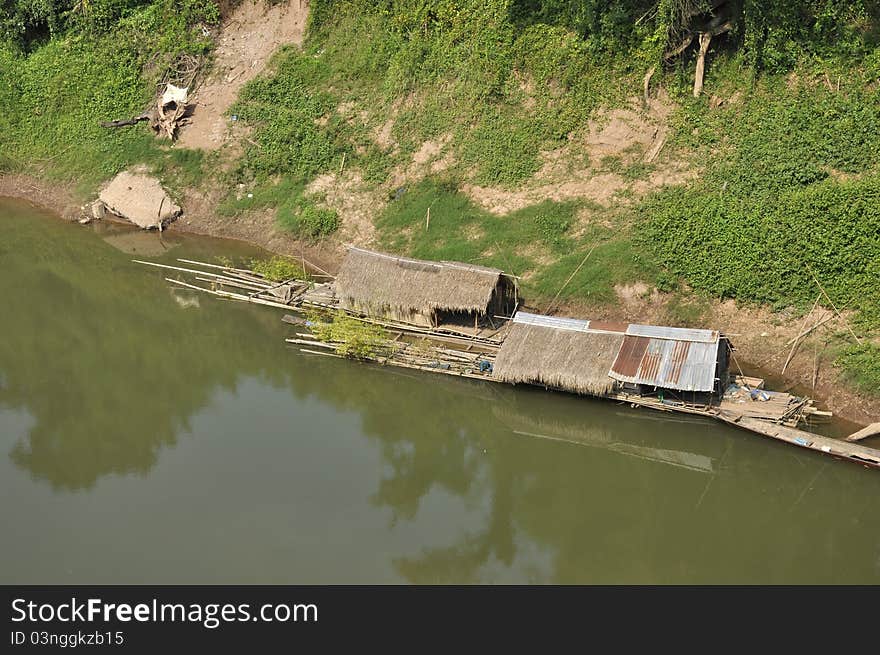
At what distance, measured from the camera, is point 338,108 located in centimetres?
2497

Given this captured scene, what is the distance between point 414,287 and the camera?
18.3 metres

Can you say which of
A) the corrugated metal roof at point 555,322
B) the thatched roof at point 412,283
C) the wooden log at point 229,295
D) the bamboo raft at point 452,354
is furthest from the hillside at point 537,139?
the wooden log at point 229,295

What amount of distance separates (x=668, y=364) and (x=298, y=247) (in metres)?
10.9

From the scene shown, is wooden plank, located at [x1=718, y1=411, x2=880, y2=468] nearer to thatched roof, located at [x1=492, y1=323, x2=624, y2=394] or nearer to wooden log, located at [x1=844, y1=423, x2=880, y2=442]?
wooden log, located at [x1=844, y1=423, x2=880, y2=442]

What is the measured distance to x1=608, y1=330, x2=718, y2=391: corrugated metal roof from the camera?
15.3 metres

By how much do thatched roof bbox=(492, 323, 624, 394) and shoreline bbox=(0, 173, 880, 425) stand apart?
8.20 ft

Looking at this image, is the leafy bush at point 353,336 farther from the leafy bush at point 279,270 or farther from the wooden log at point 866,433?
the wooden log at point 866,433

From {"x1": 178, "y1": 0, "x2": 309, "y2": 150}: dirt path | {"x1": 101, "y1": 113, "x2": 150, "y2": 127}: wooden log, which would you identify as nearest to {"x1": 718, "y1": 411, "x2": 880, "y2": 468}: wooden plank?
Answer: {"x1": 178, "y1": 0, "x2": 309, "y2": 150}: dirt path

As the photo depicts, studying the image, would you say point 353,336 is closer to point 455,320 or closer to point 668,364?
point 455,320

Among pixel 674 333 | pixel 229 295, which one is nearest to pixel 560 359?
pixel 674 333

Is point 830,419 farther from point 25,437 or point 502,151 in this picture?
point 25,437

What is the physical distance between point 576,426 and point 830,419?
4.51m

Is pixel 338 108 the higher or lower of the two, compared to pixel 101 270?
higher

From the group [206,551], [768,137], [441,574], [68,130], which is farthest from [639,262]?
[68,130]
